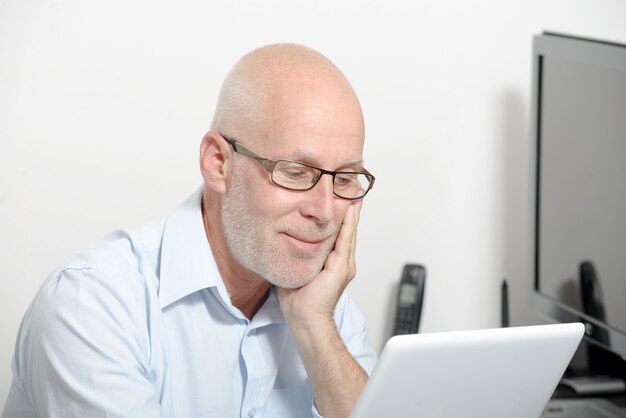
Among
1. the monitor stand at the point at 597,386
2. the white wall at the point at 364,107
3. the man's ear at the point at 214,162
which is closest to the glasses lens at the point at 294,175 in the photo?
the man's ear at the point at 214,162

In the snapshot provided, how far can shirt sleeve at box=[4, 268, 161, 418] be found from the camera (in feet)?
4.59

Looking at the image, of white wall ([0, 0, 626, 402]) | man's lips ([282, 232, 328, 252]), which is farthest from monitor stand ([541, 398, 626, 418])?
man's lips ([282, 232, 328, 252])

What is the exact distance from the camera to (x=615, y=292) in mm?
1998

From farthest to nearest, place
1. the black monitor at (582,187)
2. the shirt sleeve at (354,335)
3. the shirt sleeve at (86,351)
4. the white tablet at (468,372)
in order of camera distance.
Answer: the black monitor at (582,187)
the shirt sleeve at (354,335)
the shirt sleeve at (86,351)
the white tablet at (468,372)

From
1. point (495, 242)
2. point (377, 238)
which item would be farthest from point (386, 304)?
point (495, 242)

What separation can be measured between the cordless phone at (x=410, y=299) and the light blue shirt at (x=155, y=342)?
57 centimetres

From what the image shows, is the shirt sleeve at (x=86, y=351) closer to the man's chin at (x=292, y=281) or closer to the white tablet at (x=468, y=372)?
A: the man's chin at (x=292, y=281)

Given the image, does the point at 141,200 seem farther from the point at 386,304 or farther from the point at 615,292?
the point at 615,292

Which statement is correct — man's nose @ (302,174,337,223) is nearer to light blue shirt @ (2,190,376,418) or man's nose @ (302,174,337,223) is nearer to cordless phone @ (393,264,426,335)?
light blue shirt @ (2,190,376,418)

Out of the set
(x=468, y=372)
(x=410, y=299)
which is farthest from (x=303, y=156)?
(x=410, y=299)

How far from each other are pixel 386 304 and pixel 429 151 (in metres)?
0.44

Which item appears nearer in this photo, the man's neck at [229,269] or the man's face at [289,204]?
the man's face at [289,204]

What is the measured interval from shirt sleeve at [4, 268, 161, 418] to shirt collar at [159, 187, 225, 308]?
0.30 feet

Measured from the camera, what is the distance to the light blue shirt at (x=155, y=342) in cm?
142
